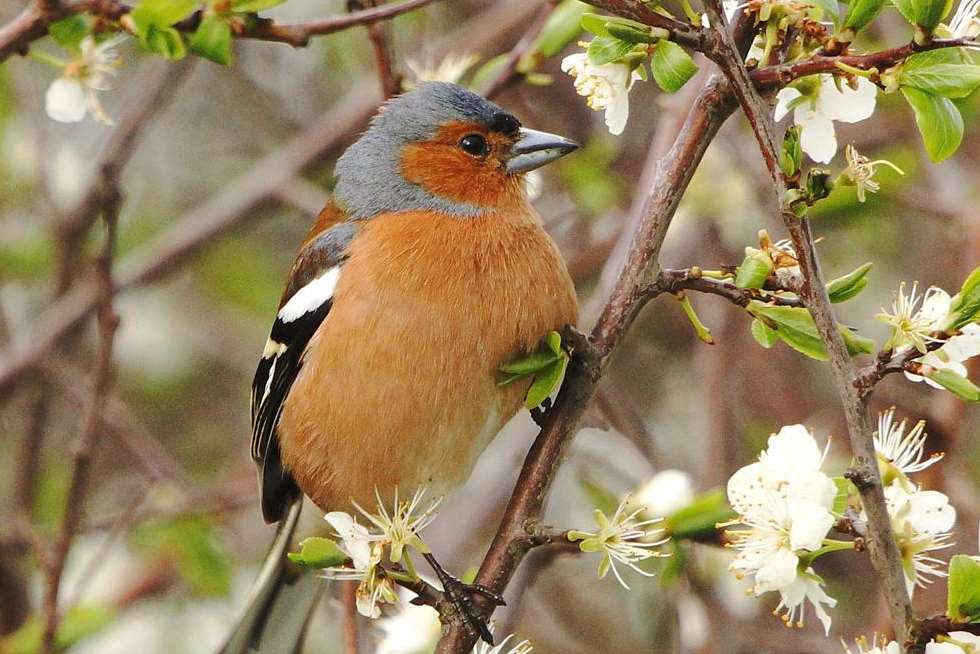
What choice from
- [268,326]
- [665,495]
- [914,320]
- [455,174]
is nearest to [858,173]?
[914,320]

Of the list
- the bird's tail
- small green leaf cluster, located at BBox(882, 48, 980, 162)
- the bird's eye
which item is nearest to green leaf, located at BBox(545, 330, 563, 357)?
small green leaf cluster, located at BBox(882, 48, 980, 162)

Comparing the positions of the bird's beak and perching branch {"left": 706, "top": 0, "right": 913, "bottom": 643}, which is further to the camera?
the bird's beak

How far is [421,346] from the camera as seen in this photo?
315 cm

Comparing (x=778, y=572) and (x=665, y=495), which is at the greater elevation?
(x=778, y=572)

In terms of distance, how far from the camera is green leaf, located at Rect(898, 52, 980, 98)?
1930 mm

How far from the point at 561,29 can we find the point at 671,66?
1.30m

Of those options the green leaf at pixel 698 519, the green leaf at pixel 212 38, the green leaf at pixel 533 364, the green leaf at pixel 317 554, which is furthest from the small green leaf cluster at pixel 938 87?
the green leaf at pixel 212 38

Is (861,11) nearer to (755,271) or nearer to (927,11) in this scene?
(927,11)

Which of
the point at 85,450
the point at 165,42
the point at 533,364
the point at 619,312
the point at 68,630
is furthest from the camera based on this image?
the point at 68,630

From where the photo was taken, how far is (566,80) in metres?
5.75

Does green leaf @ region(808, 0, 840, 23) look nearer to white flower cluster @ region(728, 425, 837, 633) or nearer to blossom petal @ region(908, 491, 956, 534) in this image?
white flower cluster @ region(728, 425, 837, 633)

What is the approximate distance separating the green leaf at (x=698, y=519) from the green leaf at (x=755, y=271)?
0.62 meters

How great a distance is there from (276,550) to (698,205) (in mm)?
2076

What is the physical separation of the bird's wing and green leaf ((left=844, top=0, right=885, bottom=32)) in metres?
1.84
